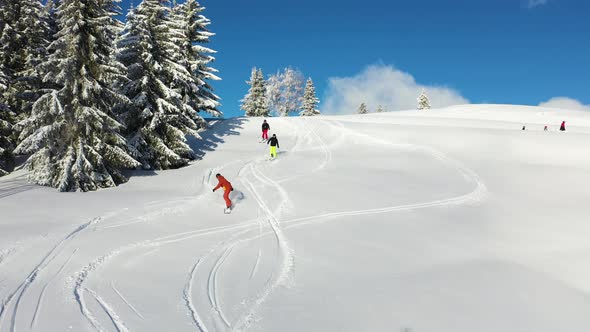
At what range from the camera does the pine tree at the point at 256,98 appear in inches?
2089

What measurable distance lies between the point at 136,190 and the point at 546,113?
55.5m

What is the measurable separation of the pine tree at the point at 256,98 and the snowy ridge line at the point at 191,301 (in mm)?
46332

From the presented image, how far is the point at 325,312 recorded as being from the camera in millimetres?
6375

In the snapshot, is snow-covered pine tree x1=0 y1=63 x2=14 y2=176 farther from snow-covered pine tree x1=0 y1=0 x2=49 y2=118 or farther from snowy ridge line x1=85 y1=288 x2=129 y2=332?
snowy ridge line x1=85 y1=288 x2=129 y2=332

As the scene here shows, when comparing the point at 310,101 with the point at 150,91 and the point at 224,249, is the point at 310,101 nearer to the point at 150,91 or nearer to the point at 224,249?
the point at 150,91

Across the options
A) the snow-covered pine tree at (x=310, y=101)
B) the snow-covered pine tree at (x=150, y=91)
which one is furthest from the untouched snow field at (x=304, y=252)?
the snow-covered pine tree at (x=310, y=101)

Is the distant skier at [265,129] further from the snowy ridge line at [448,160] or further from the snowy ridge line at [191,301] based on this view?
the snowy ridge line at [191,301]

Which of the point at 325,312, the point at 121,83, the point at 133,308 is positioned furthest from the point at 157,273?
the point at 121,83

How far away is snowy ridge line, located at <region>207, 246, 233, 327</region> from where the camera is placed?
19.8ft

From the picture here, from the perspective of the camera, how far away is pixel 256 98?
54031 millimetres

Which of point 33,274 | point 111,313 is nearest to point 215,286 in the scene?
point 111,313

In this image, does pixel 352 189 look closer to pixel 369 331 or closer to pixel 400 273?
pixel 400 273

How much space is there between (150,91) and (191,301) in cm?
1592

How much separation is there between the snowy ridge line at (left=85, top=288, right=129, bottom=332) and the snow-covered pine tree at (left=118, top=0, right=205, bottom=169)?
515 inches
